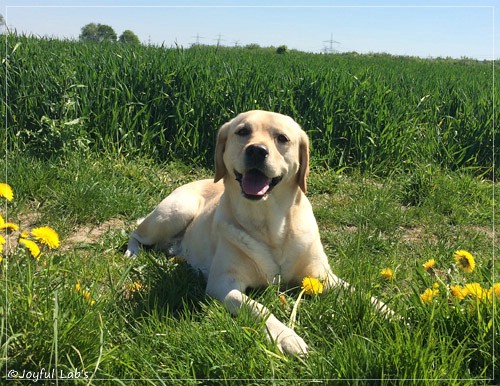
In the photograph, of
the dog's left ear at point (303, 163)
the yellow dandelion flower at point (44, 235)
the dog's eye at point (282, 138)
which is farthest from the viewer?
the dog's left ear at point (303, 163)

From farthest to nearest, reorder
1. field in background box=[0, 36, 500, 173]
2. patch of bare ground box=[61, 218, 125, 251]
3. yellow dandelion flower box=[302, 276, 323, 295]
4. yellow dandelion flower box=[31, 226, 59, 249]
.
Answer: field in background box=[0, 36, 500, 173] < patch of bare ground box=[61, 218, 125, 251] < yellow dandelion flower box=[302, 276, 323, 295] < yellow dandelion flower box=[31, 226, 59, 249]

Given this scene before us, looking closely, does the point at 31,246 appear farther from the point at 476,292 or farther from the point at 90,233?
the point at 476,292

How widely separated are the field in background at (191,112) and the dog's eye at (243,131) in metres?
2.76

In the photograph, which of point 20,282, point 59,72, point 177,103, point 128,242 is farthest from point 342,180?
point 20,282

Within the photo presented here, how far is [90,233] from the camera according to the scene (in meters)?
4.26

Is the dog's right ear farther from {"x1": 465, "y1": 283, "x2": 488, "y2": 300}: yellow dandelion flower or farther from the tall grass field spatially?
{"x1": 465, "y1": 283, "x2": 488, "y2": 300}: yellow dandelion flower

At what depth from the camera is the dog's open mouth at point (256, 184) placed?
10.1ft

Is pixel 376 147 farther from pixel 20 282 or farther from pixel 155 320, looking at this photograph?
pixel 20 282

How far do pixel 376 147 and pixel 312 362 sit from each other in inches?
175

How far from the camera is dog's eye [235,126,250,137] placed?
10.6ft

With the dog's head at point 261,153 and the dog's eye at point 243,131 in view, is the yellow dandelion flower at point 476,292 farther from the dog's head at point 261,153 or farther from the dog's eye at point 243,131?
the dog's eye at point 243,131

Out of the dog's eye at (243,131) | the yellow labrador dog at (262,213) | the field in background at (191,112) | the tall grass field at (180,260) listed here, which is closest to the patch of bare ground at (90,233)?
the tall grass field at (180,260)

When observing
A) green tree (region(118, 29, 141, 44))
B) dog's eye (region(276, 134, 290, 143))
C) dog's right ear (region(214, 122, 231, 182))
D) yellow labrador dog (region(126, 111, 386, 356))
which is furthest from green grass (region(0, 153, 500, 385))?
green tree (region(118, 29, 141, 44))

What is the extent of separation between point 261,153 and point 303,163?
1.42ft
